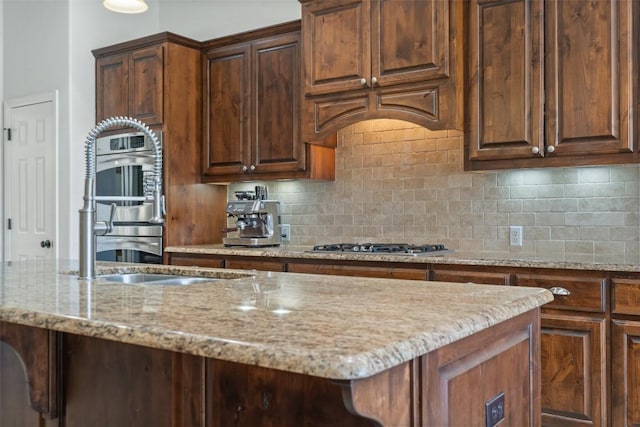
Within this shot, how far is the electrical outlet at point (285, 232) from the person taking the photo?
4.58 m

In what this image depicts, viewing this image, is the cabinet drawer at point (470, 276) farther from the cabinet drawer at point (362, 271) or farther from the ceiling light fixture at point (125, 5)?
the ceiling light fixture at point (125, 5)

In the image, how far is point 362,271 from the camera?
3389 mm

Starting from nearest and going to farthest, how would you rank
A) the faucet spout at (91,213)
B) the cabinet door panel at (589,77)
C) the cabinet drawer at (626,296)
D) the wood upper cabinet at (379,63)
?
the faucet spout at (91,213)
the cabinet drawer at (626,296)
the cabinet door panel at (589,77)
the wood upper cabinet at (379,63)

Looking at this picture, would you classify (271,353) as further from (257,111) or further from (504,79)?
(257,111)

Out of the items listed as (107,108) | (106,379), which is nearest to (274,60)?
(107,108)

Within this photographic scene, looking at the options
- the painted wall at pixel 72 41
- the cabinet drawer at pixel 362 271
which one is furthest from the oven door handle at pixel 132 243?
the cabinet drawer at pixel 362 271

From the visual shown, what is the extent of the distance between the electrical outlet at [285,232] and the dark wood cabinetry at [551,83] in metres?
1.62

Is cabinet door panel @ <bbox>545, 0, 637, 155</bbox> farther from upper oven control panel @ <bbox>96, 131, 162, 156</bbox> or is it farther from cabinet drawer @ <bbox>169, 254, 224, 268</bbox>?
upper oven control panel @ <bbox>96, 131, 162, 156</bbox>

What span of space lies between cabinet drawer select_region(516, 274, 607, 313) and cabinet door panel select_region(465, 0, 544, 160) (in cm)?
73

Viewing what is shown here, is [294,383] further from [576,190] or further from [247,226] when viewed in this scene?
[247,226]

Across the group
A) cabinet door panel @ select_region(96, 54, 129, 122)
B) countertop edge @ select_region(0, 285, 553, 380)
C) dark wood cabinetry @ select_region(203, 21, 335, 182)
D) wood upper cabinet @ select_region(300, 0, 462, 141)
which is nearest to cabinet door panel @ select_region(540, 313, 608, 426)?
wood upper cabinet @ select_region(300, 0, 462, 141)

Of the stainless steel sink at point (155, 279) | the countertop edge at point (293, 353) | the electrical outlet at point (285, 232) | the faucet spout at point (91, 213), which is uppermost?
the faucet spout at point (91, 213)

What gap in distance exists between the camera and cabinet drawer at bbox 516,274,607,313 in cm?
273

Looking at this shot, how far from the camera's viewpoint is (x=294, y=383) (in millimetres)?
1307
